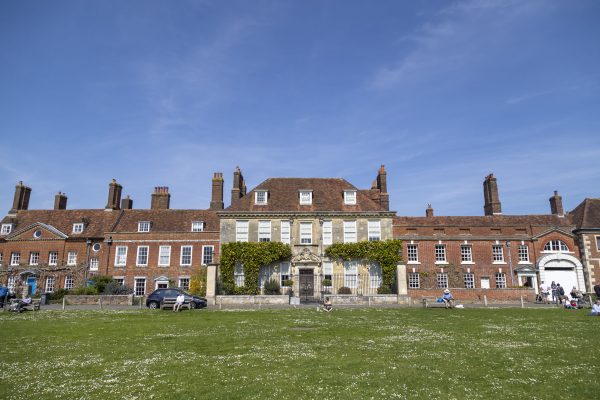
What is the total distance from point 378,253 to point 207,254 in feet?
58.4

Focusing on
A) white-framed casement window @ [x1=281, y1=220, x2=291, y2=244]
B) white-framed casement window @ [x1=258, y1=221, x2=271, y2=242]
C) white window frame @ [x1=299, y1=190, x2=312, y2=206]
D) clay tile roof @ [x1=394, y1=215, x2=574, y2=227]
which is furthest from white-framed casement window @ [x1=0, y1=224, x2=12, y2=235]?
clay tile roof @ [x1=394, y1=215, x2=574, y2=227]

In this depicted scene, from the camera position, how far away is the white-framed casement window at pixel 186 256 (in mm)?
42531

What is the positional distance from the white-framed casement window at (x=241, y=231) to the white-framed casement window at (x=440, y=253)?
1896 cm

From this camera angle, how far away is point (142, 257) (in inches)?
1684

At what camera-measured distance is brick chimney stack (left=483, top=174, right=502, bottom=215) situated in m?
46.6

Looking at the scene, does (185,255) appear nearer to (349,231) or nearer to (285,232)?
(285,232)

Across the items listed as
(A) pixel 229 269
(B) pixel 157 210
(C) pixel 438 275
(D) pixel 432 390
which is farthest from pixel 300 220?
(D) pixel 432 390

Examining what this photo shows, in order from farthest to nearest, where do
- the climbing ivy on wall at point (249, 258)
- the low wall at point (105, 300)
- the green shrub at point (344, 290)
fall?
the climbing ivy on wall at point (249, 258), the green shrub at point (344, 290), the low wall at point (105, 300)

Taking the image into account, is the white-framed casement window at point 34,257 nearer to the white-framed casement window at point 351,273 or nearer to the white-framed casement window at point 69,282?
the white-framed casement window at point 69,282

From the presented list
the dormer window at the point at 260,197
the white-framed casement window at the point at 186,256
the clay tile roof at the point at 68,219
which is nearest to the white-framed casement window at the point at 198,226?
the white-framed casement window at the point at 186,256

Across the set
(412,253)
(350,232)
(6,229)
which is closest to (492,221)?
(412,253)

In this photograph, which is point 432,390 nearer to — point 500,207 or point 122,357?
point 122,357

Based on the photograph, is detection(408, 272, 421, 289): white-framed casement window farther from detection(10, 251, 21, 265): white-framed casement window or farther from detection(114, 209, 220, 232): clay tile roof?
detection(10, 251, 21, 265): white-framed casement window

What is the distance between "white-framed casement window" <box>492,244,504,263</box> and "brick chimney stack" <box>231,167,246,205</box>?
2554 centimetres
